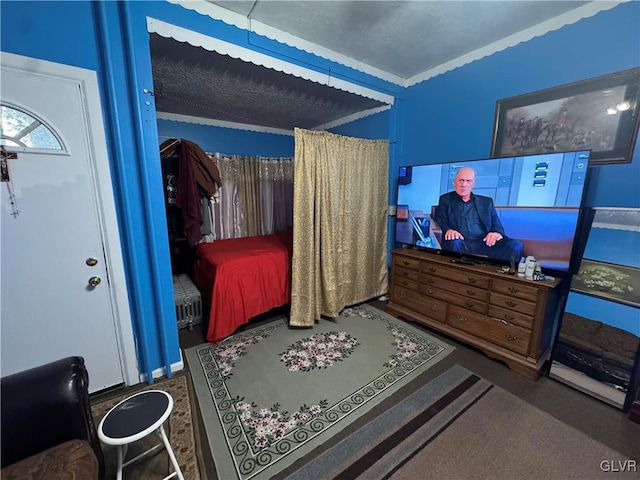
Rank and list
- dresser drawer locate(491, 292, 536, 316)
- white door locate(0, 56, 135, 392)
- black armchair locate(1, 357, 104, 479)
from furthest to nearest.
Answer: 1. dresser drawer locate(491, 292, 536, 316)
2. white door locate(0, 56, 135, 392)
3. black armchair locate(1, 357, 104, 479)

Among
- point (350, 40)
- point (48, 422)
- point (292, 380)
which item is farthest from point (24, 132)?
point (350, 40)

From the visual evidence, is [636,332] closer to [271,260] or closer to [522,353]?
[522,353]

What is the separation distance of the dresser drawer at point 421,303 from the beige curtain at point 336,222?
45 centimetres

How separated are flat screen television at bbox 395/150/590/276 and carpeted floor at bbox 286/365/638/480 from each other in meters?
Answer: 1.09

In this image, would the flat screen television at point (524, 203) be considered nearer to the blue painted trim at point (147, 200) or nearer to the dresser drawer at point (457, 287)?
the dresser drawer at point (457, 287)

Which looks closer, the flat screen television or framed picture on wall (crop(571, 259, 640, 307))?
framed picture on wall (crop(571, 259, 640, 307))

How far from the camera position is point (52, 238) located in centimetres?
Answer: 151

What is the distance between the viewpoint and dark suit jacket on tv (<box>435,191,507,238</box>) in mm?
2197

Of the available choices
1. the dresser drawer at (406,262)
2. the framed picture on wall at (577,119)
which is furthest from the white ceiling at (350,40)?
the dresser drawer at (406,262)

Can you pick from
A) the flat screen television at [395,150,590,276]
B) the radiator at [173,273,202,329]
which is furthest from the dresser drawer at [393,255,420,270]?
the radiator at [173,273,202,329]

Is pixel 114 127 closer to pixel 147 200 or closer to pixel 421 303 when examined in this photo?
pixel 147 200

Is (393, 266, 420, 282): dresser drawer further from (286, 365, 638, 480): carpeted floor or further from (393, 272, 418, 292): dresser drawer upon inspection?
(286, 365, 638, 480): carpeted floor

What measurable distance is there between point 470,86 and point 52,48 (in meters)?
3.15

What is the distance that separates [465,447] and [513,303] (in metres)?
1.10
